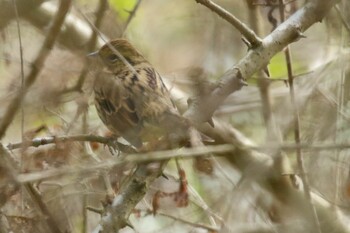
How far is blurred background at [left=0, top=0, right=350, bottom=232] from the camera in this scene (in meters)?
4.55

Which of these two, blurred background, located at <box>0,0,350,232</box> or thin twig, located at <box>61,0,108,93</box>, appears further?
thin twig, located at <box>61,0,108,93</box>

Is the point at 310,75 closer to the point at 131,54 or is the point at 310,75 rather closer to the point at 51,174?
the point at 131,54

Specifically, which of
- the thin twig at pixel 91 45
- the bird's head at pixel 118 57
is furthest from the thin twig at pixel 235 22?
the bird's head at pixel 118 57

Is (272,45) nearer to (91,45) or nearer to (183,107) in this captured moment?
(91,45)

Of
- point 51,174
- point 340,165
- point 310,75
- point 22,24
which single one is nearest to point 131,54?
point 22,24

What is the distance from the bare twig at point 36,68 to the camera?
4645 millimetres

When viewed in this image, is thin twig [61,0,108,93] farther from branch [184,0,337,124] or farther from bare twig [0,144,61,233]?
branch [184,0,337,124]

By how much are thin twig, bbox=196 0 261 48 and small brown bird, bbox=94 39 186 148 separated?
0.55m

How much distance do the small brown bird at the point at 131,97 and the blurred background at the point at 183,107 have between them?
13 cm

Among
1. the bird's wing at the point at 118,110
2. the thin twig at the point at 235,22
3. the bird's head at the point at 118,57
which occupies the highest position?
the bird's head at the point at 118,57

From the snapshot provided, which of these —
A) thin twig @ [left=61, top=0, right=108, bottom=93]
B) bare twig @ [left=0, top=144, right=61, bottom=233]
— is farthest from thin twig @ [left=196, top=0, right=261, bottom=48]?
bare twig @ [left=0, top=144, right=61, bottom=233]

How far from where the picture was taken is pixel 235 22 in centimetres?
495

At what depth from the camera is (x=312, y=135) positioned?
4.66 m

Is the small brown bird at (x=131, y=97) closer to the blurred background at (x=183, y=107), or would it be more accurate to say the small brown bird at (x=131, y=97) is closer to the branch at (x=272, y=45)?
the blurred background at (x=183, y=107)
